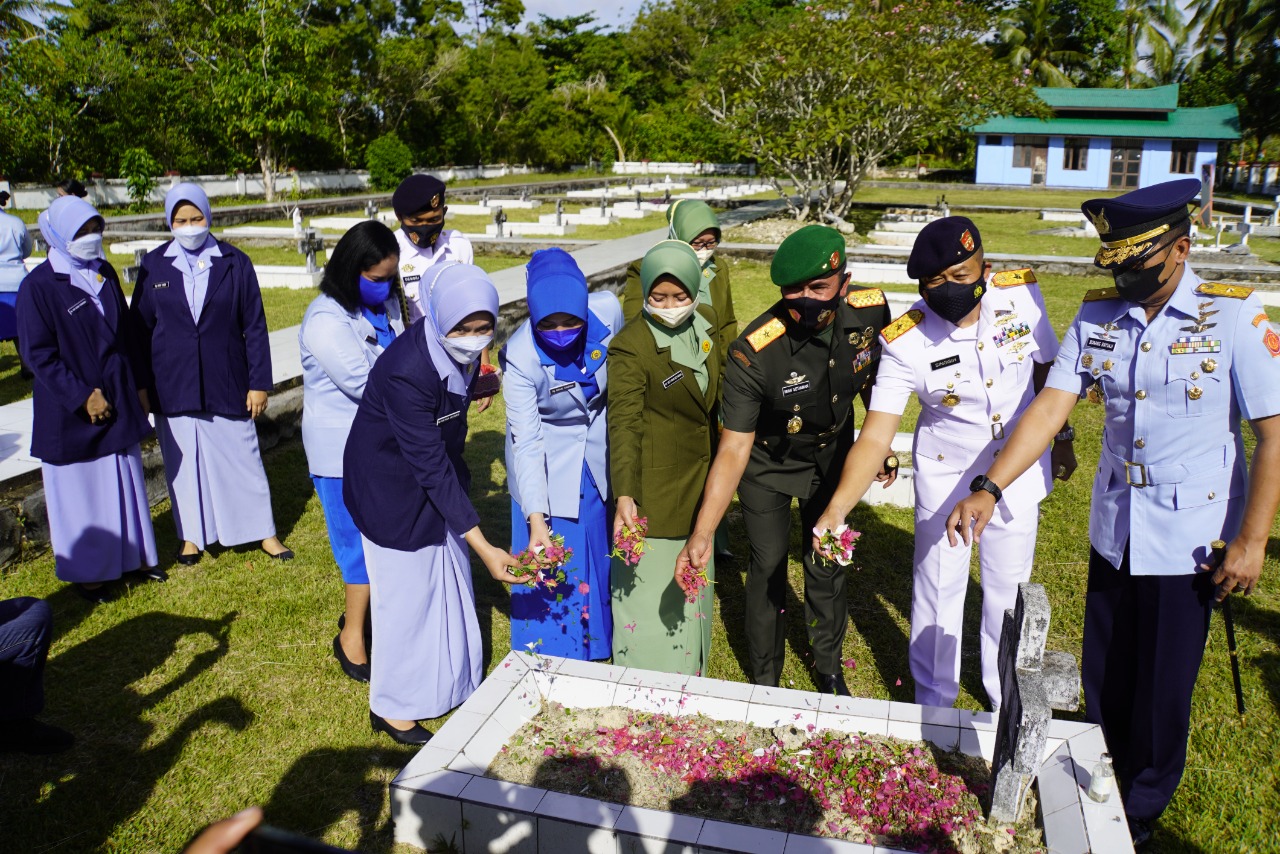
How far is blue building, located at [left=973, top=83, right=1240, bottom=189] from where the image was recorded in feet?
124

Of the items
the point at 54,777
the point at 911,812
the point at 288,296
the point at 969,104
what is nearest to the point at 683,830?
the point at 911,812

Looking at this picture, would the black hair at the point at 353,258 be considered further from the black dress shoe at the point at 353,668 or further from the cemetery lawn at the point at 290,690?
the cemetery lawn at the point at 290,690

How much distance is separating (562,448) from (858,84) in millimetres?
17470

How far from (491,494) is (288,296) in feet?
23.7

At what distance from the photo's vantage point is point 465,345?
122 inches

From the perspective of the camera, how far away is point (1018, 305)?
323 centimetres

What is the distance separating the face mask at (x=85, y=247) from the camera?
14.7ft

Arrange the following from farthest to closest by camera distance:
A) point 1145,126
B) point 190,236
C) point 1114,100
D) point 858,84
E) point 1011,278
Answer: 1. point 1114,100
2. point 1145,126
3. point 858,84
4. point 190,236
5. point 1011,278

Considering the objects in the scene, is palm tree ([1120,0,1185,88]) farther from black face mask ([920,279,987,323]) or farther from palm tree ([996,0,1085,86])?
black face mask ([920,279,987,323])

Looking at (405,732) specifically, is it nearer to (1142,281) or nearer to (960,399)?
(960,399)

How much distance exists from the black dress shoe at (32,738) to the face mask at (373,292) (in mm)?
1923

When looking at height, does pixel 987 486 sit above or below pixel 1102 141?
below

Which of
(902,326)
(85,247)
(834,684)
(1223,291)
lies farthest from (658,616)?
(85,247)

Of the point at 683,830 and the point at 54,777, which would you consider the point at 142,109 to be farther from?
the point at 683,830
